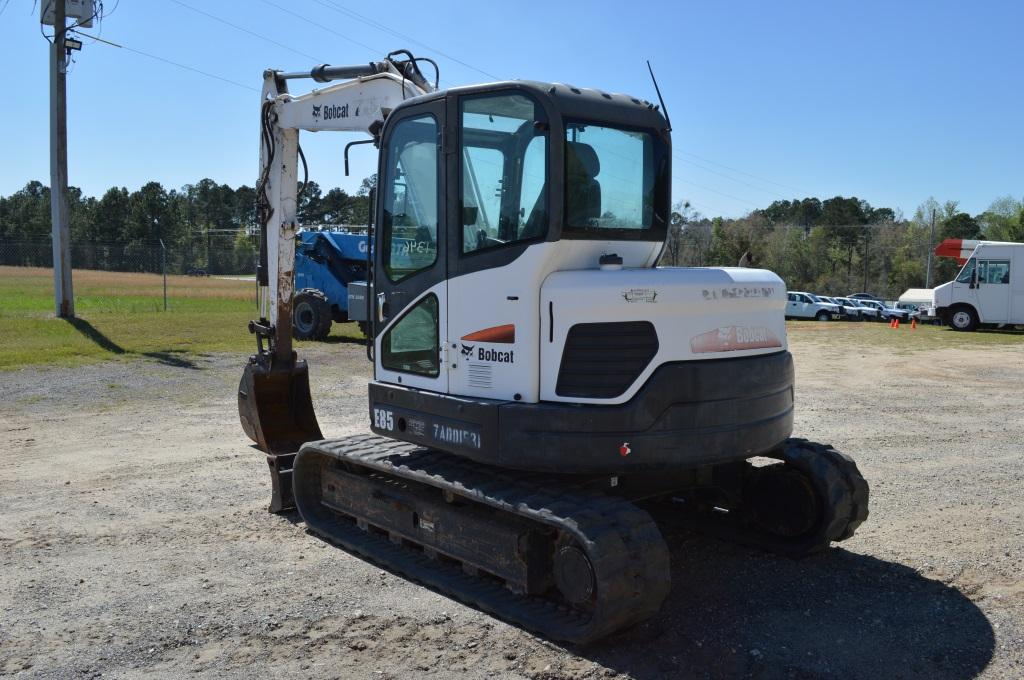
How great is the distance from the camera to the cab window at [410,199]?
18.5 ft

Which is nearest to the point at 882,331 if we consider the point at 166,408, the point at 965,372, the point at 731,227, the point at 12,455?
the point at 965,372

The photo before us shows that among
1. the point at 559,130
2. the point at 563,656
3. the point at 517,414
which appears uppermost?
the point at 559,130

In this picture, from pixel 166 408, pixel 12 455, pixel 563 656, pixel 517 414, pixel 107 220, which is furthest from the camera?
pixel 107 220

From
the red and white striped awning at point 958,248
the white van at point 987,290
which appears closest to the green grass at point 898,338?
the white van at point 987,290

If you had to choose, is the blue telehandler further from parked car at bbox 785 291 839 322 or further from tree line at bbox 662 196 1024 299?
tree line at bbox 662 196 1024 299

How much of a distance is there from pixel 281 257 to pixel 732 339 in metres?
4.23

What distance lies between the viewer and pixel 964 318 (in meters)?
27.8

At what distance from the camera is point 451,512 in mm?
5566

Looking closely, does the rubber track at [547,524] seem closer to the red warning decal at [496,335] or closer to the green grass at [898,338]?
the red warning decal at [496,335]

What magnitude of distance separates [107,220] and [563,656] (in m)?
87.0

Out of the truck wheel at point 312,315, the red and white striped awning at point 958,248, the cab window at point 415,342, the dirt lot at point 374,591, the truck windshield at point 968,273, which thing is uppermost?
the red and white striped awning at point 958,248

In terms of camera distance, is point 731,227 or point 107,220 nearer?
point 731,227

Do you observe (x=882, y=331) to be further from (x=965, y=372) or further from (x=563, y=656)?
(x=563, y=656)

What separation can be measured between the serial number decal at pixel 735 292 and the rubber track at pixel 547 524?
127 centimetres
